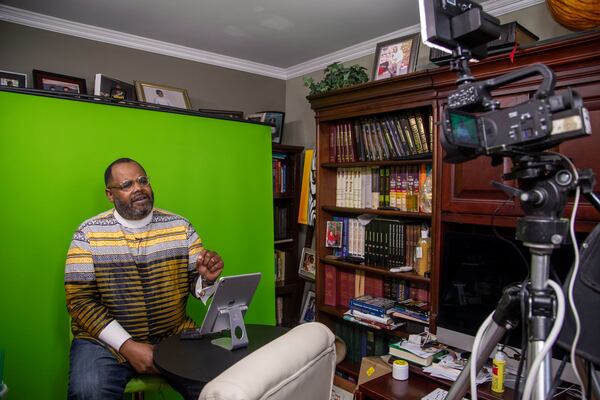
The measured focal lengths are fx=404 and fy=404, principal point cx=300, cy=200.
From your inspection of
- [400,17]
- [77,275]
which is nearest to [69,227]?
[77,275]

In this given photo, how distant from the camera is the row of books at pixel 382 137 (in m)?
2.26

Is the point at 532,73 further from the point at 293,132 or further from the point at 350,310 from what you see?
the point at 293,132

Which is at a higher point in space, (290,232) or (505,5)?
(505,5)

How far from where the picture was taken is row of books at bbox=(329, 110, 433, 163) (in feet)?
7.42

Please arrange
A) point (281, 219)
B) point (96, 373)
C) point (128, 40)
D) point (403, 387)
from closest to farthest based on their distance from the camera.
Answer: point (96, 373), point (403, 387), point (128, 40), point (281, 219)

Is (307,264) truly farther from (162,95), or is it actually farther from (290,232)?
Answer: (162,95)

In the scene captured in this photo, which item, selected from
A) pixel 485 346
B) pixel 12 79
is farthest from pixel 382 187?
pixel 12 79

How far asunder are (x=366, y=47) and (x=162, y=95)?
1.52 metres

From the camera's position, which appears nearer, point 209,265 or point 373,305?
point 209,265

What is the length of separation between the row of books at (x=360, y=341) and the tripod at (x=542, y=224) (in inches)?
70.9

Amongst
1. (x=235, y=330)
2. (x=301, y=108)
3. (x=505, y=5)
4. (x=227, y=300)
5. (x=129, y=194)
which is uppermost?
(x=505, y=5)

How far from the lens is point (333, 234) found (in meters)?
2.71

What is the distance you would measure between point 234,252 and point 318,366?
6.17ft

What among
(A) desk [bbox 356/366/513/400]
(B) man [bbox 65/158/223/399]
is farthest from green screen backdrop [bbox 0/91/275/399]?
(A) desk [bbox 356/366/513/400]
